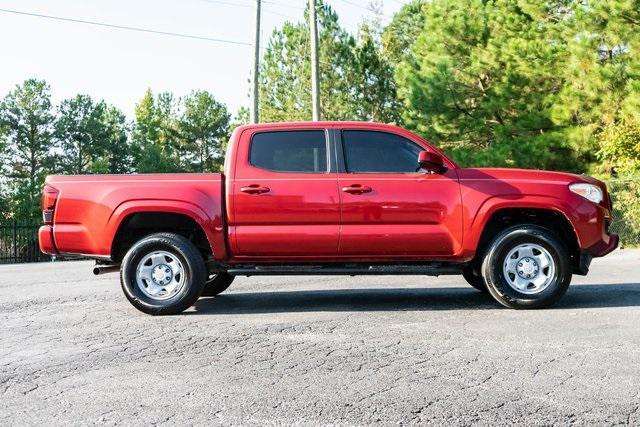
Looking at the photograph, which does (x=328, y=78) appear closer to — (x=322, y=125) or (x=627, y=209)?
(x=627, y=209)

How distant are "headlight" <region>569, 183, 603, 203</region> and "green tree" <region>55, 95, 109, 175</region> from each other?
54566 mm

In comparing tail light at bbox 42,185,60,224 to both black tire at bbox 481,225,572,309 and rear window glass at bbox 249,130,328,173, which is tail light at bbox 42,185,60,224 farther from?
black tire at bbox 481,225,572,309

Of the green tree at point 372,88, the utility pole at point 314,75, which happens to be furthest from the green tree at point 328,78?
the utility pole at point 314,75

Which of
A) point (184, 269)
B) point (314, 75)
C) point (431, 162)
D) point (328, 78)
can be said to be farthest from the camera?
point (328, 78)

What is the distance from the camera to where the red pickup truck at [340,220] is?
22.3 ft

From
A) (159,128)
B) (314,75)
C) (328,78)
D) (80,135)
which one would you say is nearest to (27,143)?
(80,135)

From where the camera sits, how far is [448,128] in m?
25.9

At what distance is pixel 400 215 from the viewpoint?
6.80 m

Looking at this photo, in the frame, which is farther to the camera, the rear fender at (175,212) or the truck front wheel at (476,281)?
the truck front wheel at (476,281)

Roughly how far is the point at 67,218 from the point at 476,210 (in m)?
4.17

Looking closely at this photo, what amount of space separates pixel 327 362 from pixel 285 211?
2336 millimetres

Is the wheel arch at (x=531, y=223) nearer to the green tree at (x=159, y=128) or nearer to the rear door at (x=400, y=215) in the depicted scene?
the rear door at (x=400, y=215)

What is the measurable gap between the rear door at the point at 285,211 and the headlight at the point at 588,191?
2397mm

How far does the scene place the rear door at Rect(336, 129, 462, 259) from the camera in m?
6.80
